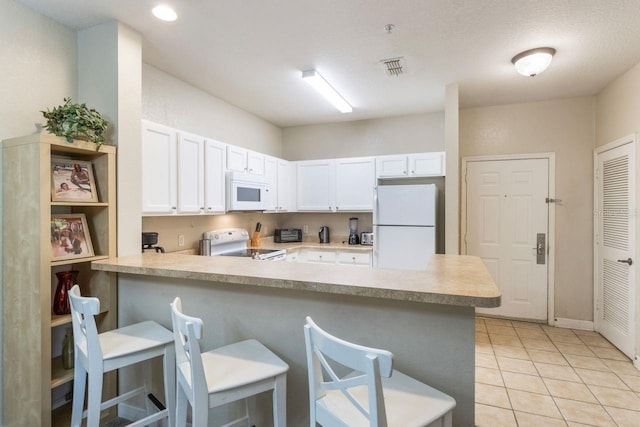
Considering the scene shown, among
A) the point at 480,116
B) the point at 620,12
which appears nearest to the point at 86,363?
the point at 620,12

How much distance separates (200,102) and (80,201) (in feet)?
6.45

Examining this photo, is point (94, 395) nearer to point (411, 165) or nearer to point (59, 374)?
point (59, 374)

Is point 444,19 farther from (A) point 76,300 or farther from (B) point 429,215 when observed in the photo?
(A) point 76,300

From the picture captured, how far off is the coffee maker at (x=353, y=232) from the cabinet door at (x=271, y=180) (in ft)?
3.68

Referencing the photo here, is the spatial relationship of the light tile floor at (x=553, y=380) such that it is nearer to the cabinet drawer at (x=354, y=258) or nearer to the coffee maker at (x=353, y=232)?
the cabinet drawer at (x=354, y=258)


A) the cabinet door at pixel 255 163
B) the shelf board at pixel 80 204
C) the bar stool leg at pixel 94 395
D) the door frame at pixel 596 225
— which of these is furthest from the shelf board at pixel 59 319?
the door frame at pixel 596 225

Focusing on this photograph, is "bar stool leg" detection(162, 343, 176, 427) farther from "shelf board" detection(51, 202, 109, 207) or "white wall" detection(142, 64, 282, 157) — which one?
"white wall" detection(142, 64, 282, 157)

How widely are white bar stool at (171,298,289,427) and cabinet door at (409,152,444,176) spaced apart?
10.8ft

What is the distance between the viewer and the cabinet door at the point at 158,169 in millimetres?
2592

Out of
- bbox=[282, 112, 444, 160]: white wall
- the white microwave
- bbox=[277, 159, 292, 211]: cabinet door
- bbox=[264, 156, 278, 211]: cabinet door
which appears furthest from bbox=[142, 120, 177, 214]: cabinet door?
bbox=[282, 112, 444, 160]: white wall

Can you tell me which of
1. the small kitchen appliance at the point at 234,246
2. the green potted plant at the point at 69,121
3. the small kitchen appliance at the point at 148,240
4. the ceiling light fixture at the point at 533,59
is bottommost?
the small kitchen appliance at the point at 234,246

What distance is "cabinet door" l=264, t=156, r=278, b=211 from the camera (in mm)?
4328

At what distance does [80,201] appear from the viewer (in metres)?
2.05

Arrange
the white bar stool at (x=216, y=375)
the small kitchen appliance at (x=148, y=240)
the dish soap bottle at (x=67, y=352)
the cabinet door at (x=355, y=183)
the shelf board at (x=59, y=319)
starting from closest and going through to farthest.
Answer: the white bar stool at (x=216, y=375)
the shelf board at (x=59, y=319)
the dish soap bottle at (x=67, y=352)
the small kitchen appliance at (x=148, y=240)
the cabinet door at (x=355, y=183)
